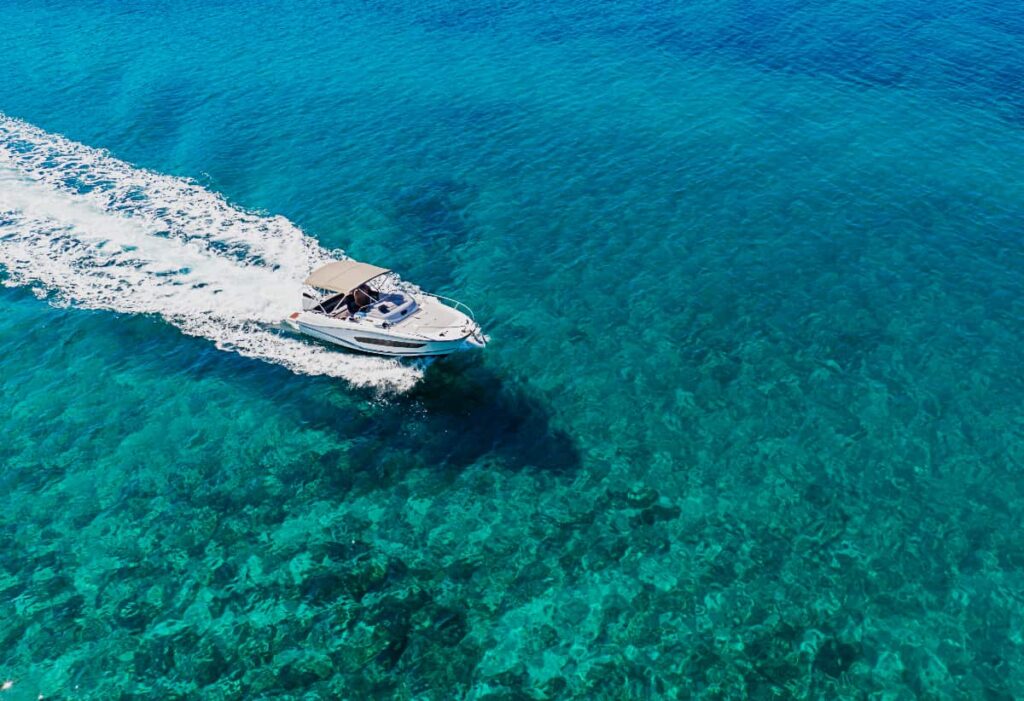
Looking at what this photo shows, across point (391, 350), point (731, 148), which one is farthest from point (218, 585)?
point (731, 148)

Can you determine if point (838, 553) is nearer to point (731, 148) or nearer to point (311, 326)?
point (311, 326)

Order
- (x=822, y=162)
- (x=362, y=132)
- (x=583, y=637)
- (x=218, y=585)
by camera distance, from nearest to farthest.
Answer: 1. (x=583, y=637)
2. (x=218, y=585)
3. (x=822, y=162)
4. (x=362, y=132)

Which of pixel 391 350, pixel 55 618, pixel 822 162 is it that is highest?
pixel 822 162

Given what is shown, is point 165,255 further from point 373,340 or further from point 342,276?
point 373,340

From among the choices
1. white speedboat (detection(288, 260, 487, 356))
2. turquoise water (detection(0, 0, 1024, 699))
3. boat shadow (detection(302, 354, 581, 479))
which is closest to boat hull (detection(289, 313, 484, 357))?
white speedboat (detection(288, 260, 487, 356))

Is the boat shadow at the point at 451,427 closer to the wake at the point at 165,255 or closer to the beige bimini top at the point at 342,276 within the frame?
the wake at the point at 165,255

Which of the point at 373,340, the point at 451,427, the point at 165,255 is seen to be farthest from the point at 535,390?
the point at 165,255
